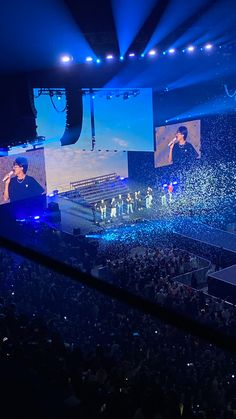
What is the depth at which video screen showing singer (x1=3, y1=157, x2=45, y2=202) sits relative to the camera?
9.92 m

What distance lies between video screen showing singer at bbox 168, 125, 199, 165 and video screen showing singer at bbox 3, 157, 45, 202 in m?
3.77

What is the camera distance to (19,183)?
1008cm

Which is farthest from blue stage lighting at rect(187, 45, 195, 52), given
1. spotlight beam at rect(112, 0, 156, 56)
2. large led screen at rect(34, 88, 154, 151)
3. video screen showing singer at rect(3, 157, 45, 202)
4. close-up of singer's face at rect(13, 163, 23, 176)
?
close-up of singer's face at rect(13, 163, 23, 176)

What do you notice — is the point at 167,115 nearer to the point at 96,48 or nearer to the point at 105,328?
the point at 96,48

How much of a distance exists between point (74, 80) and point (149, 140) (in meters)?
2.24

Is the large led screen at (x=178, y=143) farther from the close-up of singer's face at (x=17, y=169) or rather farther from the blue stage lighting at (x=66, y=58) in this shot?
the close-up of singer's face at (x=17, y=169)

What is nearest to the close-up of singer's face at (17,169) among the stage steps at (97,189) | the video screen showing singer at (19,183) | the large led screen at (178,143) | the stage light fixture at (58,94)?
the video screen showing singer at (19,183)

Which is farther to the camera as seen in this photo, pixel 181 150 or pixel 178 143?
pixel 181 150

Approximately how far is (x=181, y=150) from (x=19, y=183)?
4425 millimetres

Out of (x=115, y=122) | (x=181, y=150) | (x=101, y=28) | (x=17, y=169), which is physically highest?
(x=101, y=28)

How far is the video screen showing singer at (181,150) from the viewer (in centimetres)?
1197

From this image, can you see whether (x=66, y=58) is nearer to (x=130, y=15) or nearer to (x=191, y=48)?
(x=130, y=15)

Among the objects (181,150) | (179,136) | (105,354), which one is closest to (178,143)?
(179,136)

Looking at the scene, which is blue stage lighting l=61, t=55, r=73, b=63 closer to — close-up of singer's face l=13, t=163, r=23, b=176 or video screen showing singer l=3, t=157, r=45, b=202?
video screen showing singer l=3, t=157, r=45, b=202
